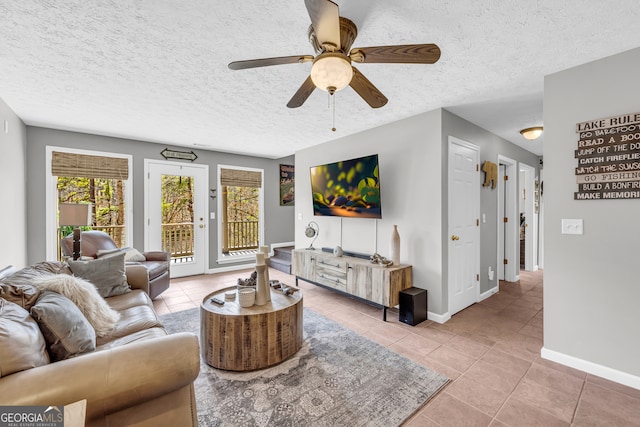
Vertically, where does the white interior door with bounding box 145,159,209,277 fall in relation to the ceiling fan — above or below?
below

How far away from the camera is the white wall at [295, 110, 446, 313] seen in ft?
10.0

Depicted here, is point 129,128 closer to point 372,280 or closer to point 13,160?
point 13,160

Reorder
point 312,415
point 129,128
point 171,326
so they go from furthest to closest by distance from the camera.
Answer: point 129,128 < point 171,326 < point 312,415

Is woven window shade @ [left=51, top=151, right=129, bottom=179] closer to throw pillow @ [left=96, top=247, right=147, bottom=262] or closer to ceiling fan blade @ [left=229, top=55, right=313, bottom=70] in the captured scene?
throw pillow @ [left=96, top=247, right=147, bottom=262]

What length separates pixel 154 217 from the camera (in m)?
4.69

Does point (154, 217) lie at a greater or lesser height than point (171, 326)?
greater

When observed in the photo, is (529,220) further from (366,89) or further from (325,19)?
(325,19)

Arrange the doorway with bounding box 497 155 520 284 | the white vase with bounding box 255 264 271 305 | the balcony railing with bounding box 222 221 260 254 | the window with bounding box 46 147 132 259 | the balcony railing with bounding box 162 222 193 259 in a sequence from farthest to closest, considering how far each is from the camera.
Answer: the balcony railing with bounding box 222 221 260 254 → the balcony railing with bounding box 162 222 193 259 → the doorway with bounding box 497 155 520 284 → the window with bounding box 46 147 132 259 → the white vase with bounding box 255 264 271 305

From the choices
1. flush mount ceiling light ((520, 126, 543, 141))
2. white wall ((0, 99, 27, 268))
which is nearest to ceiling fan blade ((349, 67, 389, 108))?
flush mount ceiling light ((520, 126, 543, 141))

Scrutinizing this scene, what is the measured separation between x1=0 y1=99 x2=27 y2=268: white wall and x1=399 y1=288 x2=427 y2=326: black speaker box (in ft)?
13.7

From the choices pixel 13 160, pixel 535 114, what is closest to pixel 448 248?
pixel 535 114

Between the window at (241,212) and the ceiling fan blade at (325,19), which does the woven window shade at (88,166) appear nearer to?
the window at (241,212)

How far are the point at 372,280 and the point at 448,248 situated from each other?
0.93m

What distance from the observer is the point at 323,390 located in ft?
6.15
